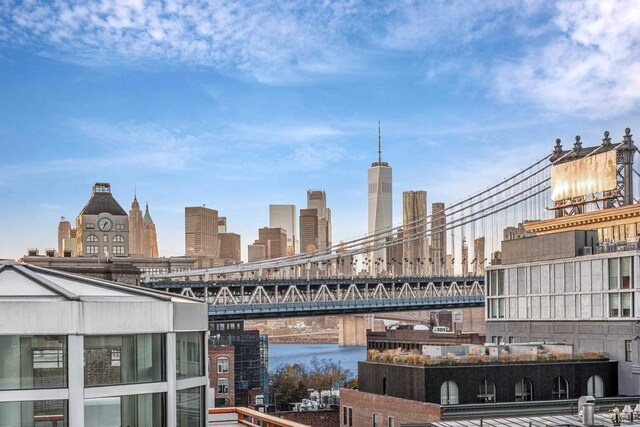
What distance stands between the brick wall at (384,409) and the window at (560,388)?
21.1 feet

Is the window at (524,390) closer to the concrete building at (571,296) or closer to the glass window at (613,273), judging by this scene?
the concrete building at (571,296)

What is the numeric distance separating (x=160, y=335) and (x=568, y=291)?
118 feet

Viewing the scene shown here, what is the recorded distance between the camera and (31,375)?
16297mm

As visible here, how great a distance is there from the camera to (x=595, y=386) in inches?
1807

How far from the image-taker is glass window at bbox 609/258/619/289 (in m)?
47.0

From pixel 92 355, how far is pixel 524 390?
31.0 metres

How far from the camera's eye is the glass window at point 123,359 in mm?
16672

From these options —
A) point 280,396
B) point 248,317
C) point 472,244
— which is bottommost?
point 280,396

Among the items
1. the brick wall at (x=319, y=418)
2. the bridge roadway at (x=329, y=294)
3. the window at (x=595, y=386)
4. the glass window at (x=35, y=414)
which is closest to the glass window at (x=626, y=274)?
the window at (x=595, y=386)

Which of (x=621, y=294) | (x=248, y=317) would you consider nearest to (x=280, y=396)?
(x=248, y=317)

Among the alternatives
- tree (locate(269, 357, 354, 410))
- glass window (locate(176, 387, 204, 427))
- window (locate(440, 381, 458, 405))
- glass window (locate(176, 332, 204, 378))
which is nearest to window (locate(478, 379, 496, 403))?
window (locate(440, 381, 458, 405))

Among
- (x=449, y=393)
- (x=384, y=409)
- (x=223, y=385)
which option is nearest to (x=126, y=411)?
(x=449, y=393)

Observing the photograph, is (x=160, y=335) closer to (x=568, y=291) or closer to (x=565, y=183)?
(x=568, y=291)

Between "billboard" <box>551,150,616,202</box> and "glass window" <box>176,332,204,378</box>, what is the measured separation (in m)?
40.4
